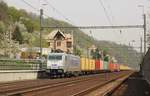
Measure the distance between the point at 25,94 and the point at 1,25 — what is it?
12027cm

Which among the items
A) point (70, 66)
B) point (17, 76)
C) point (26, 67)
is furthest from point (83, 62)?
point (17, 76)

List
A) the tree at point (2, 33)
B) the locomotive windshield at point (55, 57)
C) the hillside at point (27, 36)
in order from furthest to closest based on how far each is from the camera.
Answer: the hillside at point (27, 36)
the tree at point (2, 33)
the locomotive windshield at point (55, 57)

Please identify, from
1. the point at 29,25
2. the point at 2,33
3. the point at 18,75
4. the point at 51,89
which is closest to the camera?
the point at 51,89

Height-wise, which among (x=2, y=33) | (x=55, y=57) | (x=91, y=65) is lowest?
(x=91, y=65)

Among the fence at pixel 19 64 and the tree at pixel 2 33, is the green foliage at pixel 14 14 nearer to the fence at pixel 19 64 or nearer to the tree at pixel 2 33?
the tree at pixel 2 33

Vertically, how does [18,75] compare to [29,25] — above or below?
below

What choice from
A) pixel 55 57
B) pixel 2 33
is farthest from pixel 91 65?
pixel 2 33

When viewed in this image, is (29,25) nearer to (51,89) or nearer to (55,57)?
(55,57)

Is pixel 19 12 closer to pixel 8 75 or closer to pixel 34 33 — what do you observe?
pixel 34 33

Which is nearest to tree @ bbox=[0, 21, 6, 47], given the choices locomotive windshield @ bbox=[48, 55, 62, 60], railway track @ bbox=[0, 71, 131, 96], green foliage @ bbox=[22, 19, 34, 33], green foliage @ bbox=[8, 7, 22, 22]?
green foliage @ bbox=[22, 19, 34, 33]

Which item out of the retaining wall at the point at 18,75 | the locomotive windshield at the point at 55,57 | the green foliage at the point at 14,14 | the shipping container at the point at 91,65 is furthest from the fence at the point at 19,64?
the green foliage at the point at 14,14

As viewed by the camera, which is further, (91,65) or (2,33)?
(2,33)

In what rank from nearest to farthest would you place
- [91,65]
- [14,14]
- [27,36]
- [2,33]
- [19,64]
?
1. [19,64]
2. [91,65]
3. [2,33]
4. [27,36]
5. [14,14]

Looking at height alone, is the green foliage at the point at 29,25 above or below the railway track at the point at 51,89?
above
